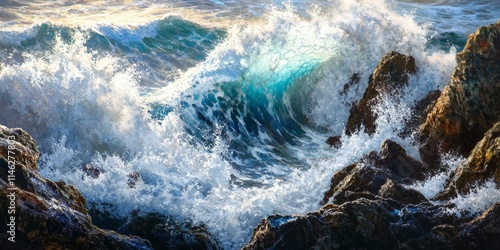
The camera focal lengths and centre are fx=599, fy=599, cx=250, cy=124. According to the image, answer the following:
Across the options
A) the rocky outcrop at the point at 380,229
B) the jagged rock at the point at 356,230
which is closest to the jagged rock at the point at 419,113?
the rocky outcrop at the point at 380,229

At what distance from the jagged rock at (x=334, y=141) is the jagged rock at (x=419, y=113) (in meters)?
1.41

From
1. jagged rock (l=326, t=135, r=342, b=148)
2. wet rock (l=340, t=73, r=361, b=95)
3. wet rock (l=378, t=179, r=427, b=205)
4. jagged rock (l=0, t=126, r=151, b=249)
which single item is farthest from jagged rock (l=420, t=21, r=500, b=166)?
wet rock (l=340, t=73, r=361, b=95)

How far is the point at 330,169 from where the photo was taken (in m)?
7.87

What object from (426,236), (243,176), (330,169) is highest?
(426,236)

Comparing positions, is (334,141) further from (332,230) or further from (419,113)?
(332,230)

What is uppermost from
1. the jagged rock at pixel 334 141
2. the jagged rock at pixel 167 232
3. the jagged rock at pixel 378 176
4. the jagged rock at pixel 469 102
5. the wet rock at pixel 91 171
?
the jagged rock at pixel 469 102

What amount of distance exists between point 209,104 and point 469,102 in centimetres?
516

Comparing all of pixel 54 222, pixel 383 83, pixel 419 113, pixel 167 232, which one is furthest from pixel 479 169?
pixel 54 222

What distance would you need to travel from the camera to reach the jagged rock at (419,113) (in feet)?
27.2

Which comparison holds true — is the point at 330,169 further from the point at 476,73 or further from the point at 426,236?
the point at 426,236

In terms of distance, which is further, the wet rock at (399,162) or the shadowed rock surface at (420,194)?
the wet rock at (399,162)

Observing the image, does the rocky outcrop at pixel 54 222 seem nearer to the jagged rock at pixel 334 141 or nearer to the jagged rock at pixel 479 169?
the jagged rock at pixel 479 169

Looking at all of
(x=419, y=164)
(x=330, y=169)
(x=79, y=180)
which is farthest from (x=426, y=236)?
(x=79, y=180)

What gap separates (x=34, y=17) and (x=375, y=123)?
11502 millimetres
